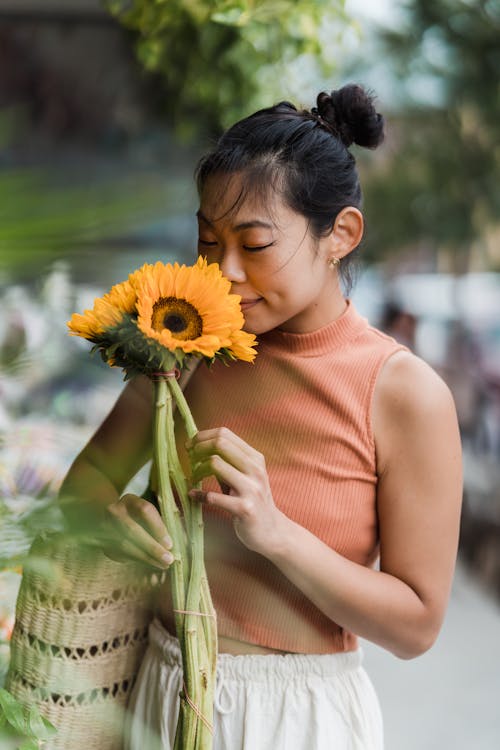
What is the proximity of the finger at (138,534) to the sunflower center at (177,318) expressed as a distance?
0.67ft

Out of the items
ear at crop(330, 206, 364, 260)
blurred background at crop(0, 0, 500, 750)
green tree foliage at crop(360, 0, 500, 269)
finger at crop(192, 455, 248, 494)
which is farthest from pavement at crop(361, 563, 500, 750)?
green tree foliage at crop(360, 0, 500, 269)

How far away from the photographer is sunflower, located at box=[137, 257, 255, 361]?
0.94m

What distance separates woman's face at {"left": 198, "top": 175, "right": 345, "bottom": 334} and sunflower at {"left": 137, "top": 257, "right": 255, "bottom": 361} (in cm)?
14

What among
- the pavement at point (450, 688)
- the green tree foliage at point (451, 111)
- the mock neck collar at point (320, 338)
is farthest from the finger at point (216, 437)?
the green tree foliage at point (451, 111)

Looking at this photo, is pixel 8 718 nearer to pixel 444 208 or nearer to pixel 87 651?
pixel 87 651

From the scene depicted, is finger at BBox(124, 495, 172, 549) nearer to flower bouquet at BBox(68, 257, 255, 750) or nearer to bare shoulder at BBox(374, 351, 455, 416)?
flower bouquet at BBox(68, 257, 255, 750)

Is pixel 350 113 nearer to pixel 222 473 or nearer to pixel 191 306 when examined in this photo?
pixel 191 306

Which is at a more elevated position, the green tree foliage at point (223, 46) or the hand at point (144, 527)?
the green tree foliage at point (223, 46)

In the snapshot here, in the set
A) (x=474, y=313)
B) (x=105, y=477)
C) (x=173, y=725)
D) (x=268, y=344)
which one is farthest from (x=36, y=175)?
(x=474, y=313)

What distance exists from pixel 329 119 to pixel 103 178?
3.06 feet

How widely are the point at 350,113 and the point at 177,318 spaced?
0.55 meters

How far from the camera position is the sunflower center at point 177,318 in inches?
37.5

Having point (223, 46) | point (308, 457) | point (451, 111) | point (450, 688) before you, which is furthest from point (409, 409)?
point (451, 111)

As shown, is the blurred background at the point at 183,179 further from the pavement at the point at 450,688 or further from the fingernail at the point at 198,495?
the fingernail at the point at 198,495
